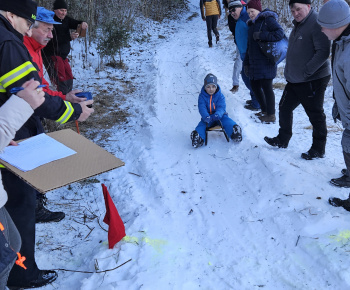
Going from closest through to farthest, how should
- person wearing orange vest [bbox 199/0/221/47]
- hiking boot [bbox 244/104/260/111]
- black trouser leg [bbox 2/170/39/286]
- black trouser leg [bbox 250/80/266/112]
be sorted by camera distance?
black trouser leg [bbox 2/170/39/286] < black trouser leg [bbox 250/80/266/112] < hiking boot [bbox 244/104/260/111] < person wearing orange vest [bbox 199/0/221/47]

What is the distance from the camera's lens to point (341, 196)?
347 cm

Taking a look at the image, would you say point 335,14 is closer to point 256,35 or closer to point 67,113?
point 256,35

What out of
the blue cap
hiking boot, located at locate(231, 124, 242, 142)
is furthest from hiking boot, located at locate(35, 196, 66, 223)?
hiking boot, located at locate(231, 124, 242, 142)

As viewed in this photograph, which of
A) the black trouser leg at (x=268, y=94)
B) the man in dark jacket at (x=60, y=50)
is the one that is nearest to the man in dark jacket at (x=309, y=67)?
the black trouser leg at (x=268, y=94)

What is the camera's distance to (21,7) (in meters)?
2.24

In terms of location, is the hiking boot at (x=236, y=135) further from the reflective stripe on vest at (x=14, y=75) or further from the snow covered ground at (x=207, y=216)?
the reflective stripe on vest at (x=14, y=75)

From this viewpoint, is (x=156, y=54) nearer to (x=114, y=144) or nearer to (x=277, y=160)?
(x=114, y=144)

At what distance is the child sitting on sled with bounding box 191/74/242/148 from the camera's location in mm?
4930

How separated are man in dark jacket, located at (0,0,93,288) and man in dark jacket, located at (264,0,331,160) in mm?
2765

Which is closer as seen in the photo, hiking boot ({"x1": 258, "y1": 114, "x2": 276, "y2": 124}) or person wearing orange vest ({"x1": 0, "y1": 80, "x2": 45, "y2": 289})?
person wearing orange vest ({"x1": 0, "y1": 80, "x2": 45, "y2": 289})

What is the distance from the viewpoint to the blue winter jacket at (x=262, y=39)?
195 inches

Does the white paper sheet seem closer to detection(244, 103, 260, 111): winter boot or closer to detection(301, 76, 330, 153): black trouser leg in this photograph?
detection(301, 76, 330, 153): black trouser leg

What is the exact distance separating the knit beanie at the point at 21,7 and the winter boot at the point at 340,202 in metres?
3.25

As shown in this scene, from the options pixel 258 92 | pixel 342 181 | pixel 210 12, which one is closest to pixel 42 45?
pixel 258 92
